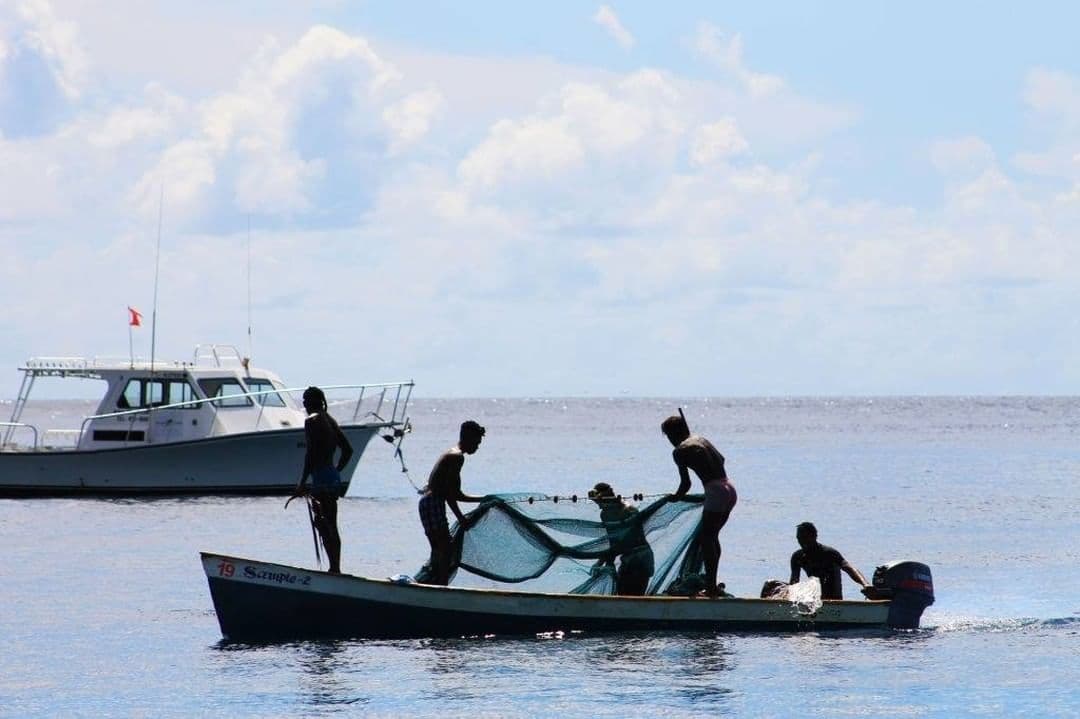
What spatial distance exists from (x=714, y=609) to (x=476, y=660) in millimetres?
2505

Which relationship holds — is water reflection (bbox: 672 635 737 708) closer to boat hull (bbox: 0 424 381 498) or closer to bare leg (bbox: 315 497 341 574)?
bare leg (bbox: 315 497 341 574)

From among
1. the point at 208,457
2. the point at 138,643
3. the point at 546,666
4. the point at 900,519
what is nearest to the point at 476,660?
the point at 546,666

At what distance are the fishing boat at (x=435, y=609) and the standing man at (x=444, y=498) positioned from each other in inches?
14.4

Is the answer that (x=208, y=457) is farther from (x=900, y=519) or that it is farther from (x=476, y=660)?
(x=476, y=660)

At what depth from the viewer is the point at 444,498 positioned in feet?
57.3

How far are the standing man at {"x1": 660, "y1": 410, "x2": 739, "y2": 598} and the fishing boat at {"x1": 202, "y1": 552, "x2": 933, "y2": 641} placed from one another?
0.42 meters

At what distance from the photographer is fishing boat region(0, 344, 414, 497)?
38.3m

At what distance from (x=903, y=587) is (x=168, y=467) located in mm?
23399

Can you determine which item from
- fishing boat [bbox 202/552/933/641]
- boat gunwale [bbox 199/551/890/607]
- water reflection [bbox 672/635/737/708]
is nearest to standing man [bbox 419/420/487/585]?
boat gunwale [bbox 199/551/890/607]

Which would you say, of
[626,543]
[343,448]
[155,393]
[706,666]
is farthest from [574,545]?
[155,393]

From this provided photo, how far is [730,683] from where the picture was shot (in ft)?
53.4

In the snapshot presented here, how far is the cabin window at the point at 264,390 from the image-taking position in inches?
1543

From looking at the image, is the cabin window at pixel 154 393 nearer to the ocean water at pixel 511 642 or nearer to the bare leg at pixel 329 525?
the ocean water at pixel 511 642

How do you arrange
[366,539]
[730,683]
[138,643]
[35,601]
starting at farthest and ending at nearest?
[366,539]
[35,601]
[138,643]
[730,683]
